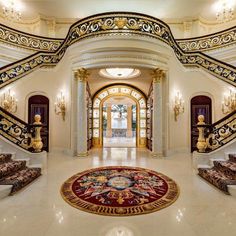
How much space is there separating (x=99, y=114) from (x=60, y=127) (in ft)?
8.88

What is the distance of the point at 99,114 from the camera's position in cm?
888

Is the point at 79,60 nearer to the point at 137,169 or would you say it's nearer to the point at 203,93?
the point at 137,169

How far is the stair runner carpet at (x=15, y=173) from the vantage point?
289 centimetres

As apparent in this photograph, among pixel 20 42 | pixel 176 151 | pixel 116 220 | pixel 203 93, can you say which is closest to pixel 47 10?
pixel 20 42

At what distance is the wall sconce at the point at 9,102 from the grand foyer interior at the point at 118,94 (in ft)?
0.11

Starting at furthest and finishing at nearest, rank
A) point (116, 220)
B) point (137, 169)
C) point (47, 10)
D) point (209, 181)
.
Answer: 1. point (47, 10)
2. point (137, 169)
3. point (209, 181)
4. point (116, 220)

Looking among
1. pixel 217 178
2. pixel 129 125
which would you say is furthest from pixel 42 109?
pixel 129 125

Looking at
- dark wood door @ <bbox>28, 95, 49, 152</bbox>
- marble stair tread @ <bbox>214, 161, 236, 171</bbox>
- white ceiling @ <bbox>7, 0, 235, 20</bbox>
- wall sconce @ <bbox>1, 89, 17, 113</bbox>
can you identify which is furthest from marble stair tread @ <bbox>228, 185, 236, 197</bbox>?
white ceiling @ <bbox>7, 0, 235, 20</bbox>

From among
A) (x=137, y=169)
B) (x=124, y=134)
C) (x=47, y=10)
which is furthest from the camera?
(x=124, y=134)

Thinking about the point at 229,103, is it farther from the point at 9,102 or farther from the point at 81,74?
the point at 9,102

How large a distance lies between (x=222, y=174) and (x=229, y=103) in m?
3.91

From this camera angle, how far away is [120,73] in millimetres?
7141

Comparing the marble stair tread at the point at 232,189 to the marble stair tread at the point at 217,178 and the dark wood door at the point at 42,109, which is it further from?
the dark wood door at the point at 42,109

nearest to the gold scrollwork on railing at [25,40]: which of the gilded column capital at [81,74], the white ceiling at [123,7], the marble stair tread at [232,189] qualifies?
the white ceiling at [123,7]
